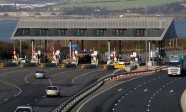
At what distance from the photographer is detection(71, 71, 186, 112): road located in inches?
2287

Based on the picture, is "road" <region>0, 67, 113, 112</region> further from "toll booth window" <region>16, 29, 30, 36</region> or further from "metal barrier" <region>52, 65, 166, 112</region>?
"toll booth window" <region>16, 29, 30, 36</region>

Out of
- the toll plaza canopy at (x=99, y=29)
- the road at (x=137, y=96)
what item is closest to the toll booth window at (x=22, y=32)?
the toll plaza canopy at (x=99, y=29)

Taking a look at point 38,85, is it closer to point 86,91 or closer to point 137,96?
point 86,91

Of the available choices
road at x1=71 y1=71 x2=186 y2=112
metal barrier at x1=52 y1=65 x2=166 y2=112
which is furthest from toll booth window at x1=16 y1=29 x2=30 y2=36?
road at x1=71 y1=71 x2=186 y2=112

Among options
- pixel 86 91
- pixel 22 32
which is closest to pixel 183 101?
pixel 86 91

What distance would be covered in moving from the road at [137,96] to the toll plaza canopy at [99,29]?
26.5 m

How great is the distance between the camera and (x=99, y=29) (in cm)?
12562

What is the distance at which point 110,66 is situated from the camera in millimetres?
109500

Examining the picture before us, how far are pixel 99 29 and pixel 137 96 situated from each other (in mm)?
57224

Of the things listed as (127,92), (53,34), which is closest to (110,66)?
(53,34)

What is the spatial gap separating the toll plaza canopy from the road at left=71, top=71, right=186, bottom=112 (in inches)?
1045

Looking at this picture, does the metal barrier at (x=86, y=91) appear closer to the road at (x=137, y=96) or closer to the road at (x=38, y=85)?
the road at (x=137, y=96)

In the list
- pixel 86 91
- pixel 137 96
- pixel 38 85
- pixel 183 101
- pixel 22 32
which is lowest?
pixel 183 101

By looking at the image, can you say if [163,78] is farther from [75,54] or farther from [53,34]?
[53,34]
